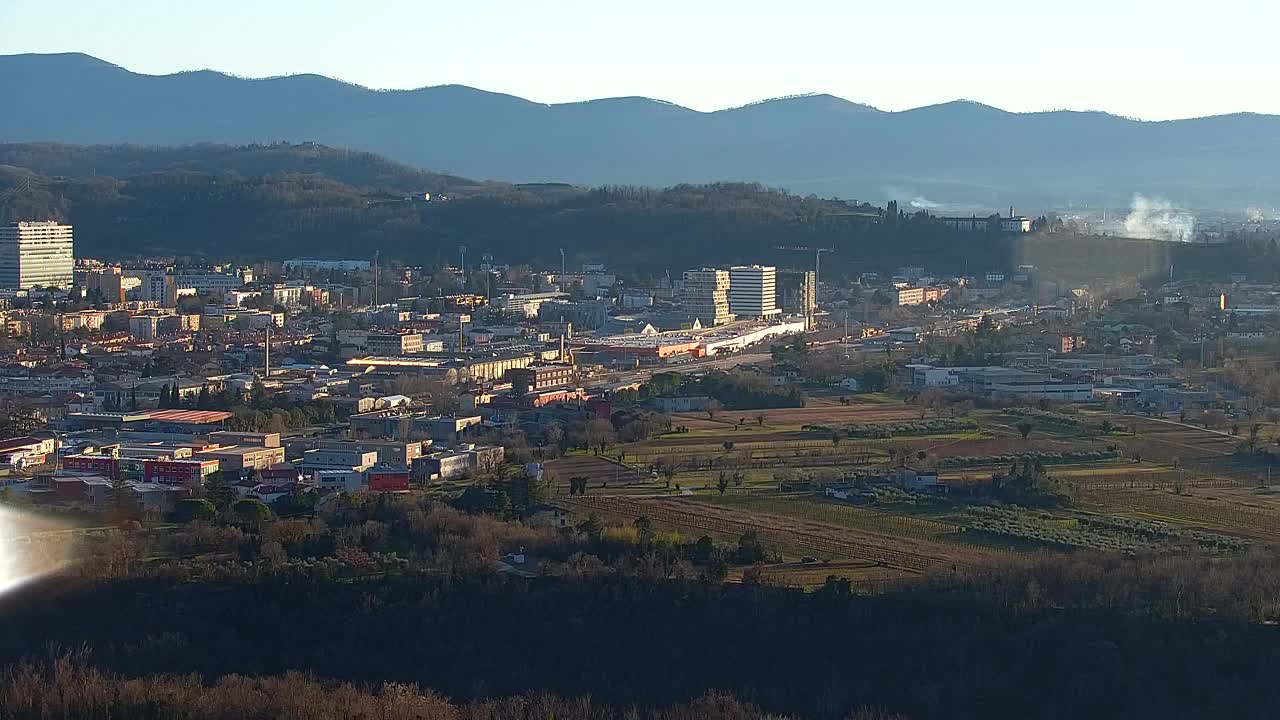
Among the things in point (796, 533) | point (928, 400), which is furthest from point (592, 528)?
point (928, 400)

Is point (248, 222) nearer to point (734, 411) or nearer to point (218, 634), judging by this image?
point (734, 411)

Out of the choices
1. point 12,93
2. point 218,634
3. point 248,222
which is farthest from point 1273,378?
point 12,93

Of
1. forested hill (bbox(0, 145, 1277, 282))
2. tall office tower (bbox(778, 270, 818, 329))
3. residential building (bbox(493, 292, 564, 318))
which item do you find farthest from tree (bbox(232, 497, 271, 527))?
forested hill (bbox(0, 145, 1277, 282))

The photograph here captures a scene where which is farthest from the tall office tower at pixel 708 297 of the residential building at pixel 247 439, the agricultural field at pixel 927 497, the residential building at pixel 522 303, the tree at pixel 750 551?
the tree at pixel 750 551

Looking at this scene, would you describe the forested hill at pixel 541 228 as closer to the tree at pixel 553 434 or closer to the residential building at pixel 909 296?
the residential building at pixel 909 296

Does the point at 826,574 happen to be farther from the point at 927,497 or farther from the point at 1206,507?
the point at 1206,507

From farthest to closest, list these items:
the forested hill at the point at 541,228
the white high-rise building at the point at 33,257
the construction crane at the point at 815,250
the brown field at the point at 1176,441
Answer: the forested hill at the point at 541,228 → the construction crane at the point at 815,250 → the white high-rise building at the point at 33,257 → the brown field at the point at 1176,441
